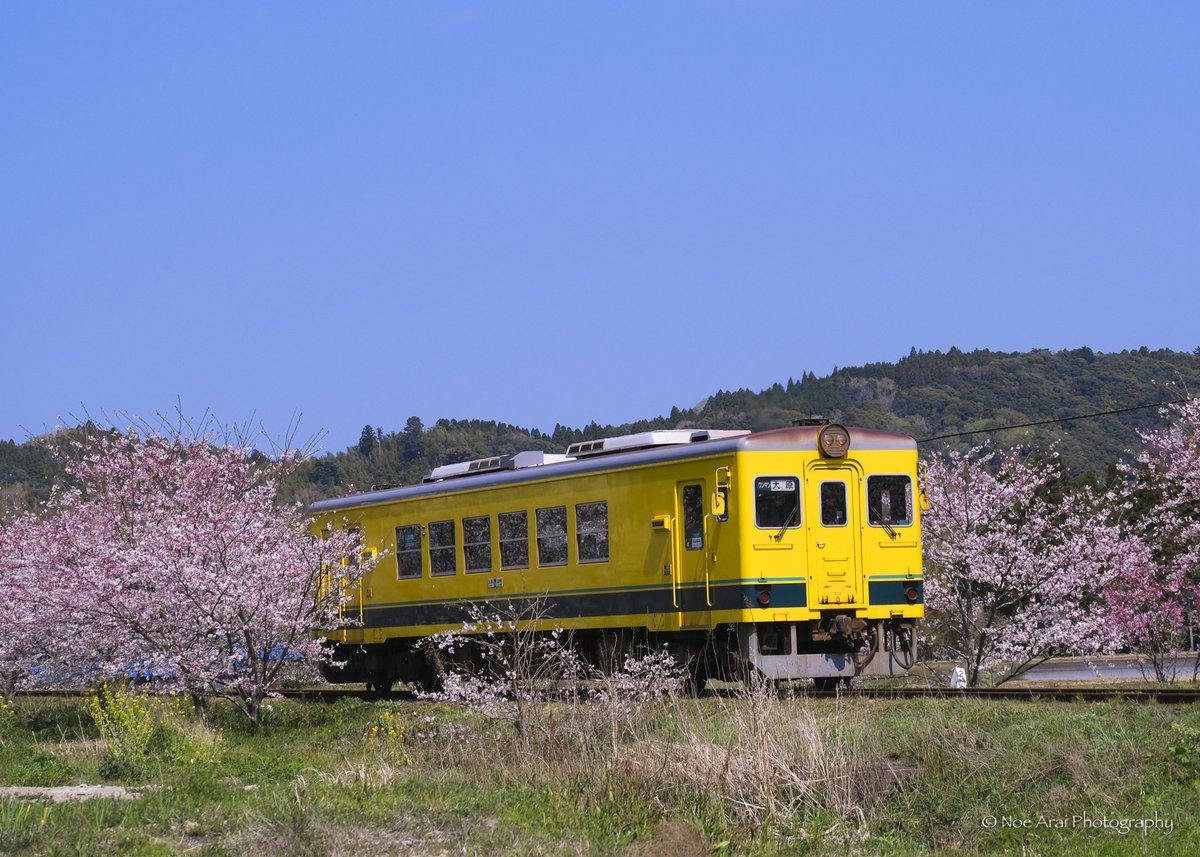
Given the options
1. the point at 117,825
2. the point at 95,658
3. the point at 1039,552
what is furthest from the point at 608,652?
the point at 1039,552

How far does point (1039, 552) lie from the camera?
26234mm

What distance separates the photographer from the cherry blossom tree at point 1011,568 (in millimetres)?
24422

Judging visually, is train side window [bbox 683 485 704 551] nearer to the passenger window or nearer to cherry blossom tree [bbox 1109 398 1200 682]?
the passenger window

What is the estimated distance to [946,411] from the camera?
94125 mm

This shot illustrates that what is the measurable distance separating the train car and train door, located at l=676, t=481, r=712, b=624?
0.02m

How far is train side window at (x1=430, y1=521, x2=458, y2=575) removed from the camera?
67.2 ft

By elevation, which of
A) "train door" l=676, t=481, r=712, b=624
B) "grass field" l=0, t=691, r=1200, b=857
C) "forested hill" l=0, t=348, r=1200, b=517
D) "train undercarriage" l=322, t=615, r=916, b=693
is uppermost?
"forested hill" l=0, t=348, r=1200, b=517

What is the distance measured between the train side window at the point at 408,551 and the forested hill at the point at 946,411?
5321 cm

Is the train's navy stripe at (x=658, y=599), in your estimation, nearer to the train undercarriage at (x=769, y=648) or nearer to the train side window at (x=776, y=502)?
the train undercarriage at (x=769, y=648)

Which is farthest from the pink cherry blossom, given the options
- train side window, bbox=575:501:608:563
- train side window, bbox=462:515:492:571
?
train side window, bbox=575:501:608:563

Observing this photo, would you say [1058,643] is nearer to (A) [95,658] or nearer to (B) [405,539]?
(B) [405,539]

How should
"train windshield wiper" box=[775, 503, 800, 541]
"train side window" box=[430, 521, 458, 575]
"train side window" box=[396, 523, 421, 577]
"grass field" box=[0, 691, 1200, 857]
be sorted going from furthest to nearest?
"train side window" box=[396, 523, 421, 577] < "train side window" box=[430, 521, 458, 575] < "train windshield wiper" box=[775, 503, 800, 541] < "grass field" box=[0, 691, 1200, 857]

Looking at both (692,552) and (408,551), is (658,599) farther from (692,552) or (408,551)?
(408,551)

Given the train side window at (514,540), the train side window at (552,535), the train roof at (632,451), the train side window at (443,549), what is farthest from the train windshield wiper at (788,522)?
the train side window at (443,549)
